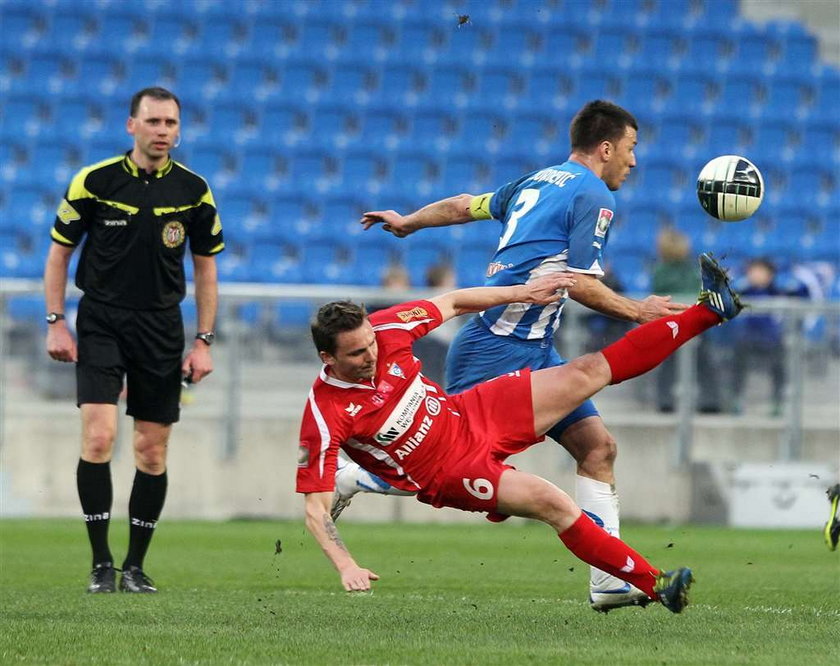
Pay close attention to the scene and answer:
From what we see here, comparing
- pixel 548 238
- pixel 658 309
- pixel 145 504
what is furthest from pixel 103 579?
pixel 658 309

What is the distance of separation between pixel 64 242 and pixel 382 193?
1120 centimetres

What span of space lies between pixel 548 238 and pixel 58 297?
2.38 m

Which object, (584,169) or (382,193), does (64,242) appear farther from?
(382,193)

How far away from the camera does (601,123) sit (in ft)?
21.0

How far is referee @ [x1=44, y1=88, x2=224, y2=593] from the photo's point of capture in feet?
23.0

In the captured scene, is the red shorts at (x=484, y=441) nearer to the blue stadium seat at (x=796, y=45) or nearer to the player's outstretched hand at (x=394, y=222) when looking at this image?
the player's outstretched hand at (x=394, y=222)

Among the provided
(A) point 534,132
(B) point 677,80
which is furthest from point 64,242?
(B) point 677,80

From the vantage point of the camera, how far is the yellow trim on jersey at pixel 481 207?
6.63 meters

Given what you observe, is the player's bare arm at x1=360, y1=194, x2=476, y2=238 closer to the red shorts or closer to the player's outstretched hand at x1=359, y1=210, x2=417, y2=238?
the player's outstretched hand at x1=359, y1=210, x2=417, y2=238

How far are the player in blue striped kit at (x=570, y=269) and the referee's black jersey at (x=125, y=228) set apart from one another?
1.20 m

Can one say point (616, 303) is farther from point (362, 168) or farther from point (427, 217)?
point (362, 168)

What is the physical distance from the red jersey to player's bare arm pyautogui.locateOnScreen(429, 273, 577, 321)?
0.20 ft

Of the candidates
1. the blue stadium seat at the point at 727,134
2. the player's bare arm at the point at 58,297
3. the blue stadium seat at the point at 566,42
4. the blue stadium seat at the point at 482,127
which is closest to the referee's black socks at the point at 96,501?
the player's bare arm at the point at 58,297

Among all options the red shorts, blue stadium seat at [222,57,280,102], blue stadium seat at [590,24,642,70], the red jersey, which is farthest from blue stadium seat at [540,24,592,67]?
the red jersey
